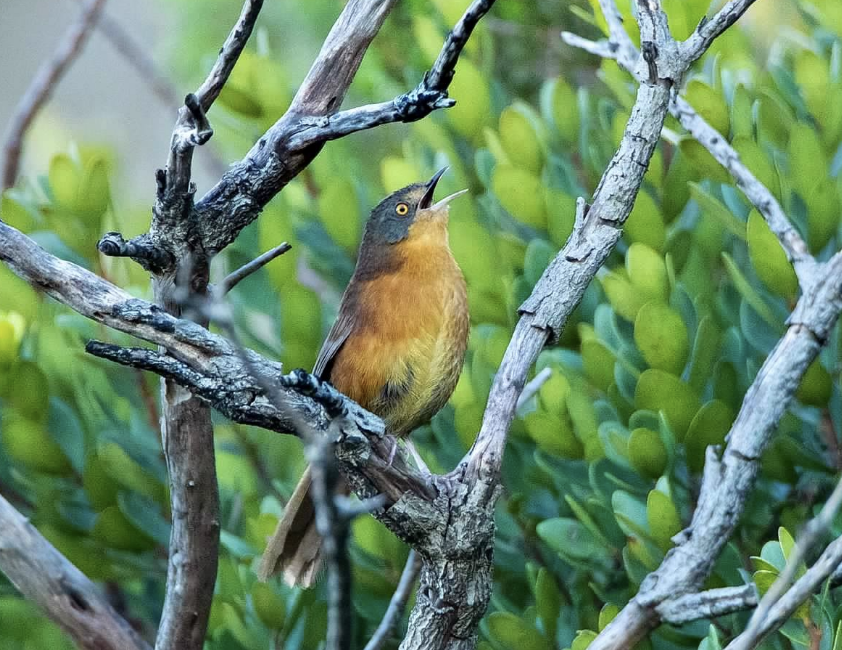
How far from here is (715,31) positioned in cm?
228

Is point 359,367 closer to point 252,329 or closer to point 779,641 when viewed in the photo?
point 252,329

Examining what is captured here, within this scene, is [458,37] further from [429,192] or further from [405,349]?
[429,192]

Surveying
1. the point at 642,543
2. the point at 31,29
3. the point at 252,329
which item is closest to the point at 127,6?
the point at 31,29

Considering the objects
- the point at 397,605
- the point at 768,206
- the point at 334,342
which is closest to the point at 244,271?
the point at 334,342

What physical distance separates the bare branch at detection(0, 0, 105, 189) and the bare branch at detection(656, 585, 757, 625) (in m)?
3.39

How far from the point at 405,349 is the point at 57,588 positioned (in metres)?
1.06

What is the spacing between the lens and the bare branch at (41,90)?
4.62 metres

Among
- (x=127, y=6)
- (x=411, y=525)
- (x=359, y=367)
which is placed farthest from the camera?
(x=127, y=6)

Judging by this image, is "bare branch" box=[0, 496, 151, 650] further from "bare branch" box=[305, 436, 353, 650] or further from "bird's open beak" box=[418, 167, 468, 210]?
"bare branch" box=[305, 436, 353, 650]

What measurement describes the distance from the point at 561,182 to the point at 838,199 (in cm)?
86

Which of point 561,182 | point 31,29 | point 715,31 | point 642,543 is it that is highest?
point 31,29

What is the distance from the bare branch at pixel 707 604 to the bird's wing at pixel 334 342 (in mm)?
1132

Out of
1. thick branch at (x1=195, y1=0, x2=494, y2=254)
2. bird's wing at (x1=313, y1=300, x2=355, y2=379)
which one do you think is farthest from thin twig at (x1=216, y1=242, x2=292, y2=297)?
bird's wing at (x1=313, y1=300, x2=355, y2=379)

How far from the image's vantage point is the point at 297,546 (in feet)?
9.61
